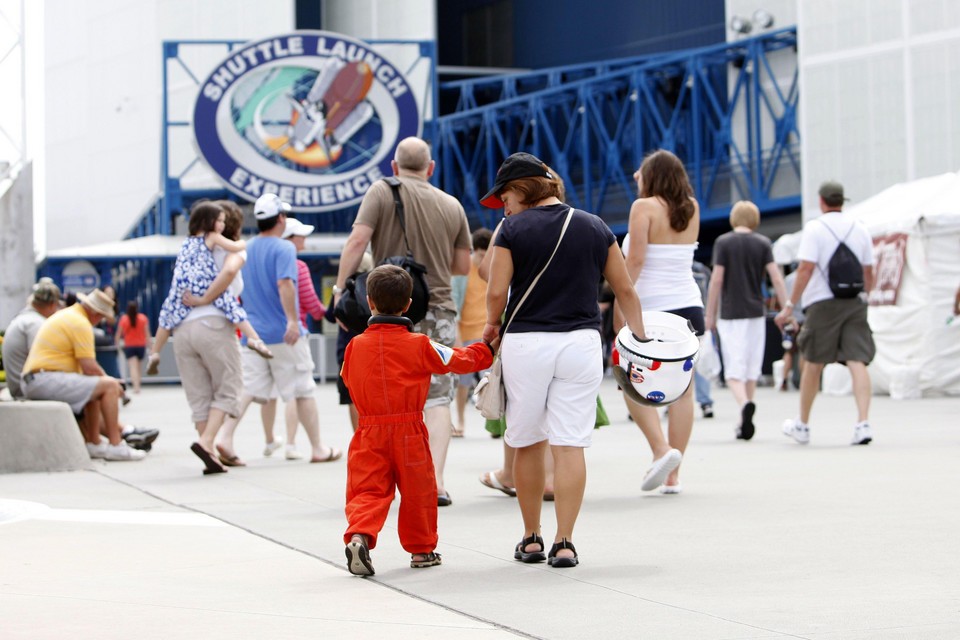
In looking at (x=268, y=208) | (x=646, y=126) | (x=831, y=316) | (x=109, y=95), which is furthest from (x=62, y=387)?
(x=109, y=95)

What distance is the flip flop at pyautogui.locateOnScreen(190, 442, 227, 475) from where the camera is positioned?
799 centimetres

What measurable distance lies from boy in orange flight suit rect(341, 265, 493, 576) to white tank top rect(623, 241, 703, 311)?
2120mm

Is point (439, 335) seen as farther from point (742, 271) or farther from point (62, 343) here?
point (742, 271)

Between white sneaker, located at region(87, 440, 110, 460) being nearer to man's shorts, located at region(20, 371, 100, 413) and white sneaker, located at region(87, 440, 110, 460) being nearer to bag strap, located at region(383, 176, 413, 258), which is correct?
man's shorts, located at region(20, 371, 100, 413)

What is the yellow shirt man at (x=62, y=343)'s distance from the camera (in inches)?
352

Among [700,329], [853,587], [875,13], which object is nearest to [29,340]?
[700,329]

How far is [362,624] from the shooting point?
3951 mm

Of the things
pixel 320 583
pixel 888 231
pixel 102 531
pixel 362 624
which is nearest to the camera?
pixel 362 624

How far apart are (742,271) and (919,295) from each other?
4980 millimetres

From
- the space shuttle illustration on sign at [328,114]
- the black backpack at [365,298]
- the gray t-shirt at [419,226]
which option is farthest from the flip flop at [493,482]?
the space shuttle illustration on sign at [328,114]

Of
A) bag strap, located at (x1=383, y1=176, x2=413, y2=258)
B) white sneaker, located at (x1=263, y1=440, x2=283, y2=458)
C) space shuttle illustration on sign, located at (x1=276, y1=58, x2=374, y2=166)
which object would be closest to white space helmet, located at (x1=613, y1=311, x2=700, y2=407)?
bag strap, located at (x1=383, y1=176, x2=413, y2=258)

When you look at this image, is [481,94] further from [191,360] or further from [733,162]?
[191,360]

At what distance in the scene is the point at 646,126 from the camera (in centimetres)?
3180

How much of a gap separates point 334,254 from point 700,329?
1986cm
